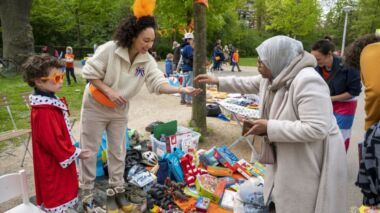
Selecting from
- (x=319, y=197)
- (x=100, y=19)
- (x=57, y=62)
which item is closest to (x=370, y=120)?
(x=319, y=197)

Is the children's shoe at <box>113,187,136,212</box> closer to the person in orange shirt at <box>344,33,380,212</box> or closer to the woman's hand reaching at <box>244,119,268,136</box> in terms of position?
the woman's hand reaching at <box>244,119,268,136</box>

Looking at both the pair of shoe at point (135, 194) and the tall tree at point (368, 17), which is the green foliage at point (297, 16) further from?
the pair of shoe at point (135, 194)

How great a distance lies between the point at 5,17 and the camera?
14.2 metres

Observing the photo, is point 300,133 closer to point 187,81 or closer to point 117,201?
point 117,201

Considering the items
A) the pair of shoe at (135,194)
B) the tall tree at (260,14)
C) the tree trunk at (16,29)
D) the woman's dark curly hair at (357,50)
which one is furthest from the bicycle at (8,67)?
the tall tree at (260,14)

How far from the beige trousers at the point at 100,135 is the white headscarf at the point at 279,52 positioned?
1.82m

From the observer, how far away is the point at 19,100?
9000 millimetres

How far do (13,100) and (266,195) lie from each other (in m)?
8.76

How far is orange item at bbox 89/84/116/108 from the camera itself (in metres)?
3.09

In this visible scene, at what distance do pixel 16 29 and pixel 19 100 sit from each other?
6.88 metres

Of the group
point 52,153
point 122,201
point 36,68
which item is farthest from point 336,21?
point 52,153

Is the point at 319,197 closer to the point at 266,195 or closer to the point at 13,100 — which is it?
the point at 266,195

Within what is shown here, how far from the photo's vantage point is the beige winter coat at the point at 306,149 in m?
1.87

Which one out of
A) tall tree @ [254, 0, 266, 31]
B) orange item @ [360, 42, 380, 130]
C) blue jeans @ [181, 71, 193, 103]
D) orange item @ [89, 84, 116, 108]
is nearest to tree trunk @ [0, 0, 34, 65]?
blue jeans @ [181, 71, 193, 103]
